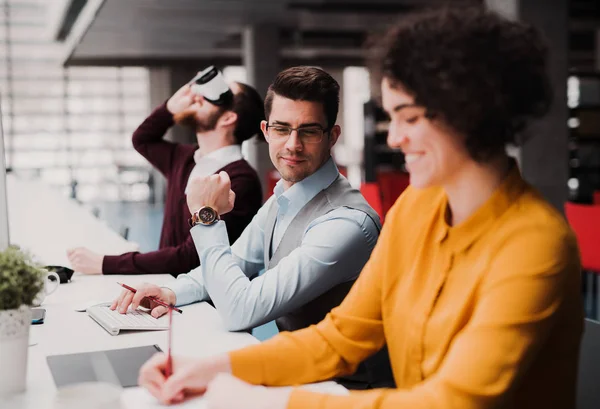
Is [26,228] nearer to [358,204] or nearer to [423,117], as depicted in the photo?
[358,204]

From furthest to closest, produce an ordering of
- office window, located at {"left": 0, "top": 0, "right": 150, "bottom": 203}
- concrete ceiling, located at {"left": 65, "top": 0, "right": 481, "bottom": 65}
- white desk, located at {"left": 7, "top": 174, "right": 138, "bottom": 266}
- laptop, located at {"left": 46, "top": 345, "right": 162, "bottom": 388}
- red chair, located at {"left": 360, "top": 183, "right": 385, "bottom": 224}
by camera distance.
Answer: office window, located at {"left": 0, "top": 0, "right": 150, "bottom": 203} < concrete ceiling, located at {"left": 65, "top": 0, "right": 481, "bottom": 65} < red chair, located at {"left": 360, "top": 183, "right": 385, "bottom": 224} < white desk, located at {"left": 7, "top": 174, "right": 138, "bottom": 266} < laptop, located at {"left": 46, "top": 345, "right": 162, "bottom": 388}

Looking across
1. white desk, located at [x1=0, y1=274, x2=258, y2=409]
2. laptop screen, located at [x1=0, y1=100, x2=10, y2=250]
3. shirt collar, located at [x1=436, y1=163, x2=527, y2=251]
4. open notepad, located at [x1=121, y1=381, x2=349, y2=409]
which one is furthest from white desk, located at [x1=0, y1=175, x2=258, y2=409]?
shirt collar, located at [x1=436, y1=163, x2=527, y2=251]

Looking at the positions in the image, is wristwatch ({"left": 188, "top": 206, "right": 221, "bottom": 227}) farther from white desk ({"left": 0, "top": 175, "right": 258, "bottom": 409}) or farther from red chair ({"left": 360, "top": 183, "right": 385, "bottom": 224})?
red chair ({"left": 360, "top": 183, "right": 385, "bottom": 224})

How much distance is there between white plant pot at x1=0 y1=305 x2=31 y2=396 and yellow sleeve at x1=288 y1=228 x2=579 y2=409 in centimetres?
57

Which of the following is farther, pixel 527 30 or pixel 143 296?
pixel 143 296

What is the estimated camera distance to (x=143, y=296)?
6.49 feet

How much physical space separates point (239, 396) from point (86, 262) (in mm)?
1702

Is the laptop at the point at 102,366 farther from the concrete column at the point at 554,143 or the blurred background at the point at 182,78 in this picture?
the concrete column at the point at 554,143

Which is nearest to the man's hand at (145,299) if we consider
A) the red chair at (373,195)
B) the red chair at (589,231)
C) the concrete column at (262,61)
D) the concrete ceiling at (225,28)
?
the red chair at (589,231)

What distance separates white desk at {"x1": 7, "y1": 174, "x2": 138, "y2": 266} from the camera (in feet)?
10.9

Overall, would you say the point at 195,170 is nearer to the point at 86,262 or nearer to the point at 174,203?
the point at 174,203

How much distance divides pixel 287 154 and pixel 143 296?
0.59 meters

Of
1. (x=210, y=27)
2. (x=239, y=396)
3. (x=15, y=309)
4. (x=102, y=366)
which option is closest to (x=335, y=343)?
(x=239, y=396)

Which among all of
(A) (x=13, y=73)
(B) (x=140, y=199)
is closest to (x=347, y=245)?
(B) (x=140, y=199)
